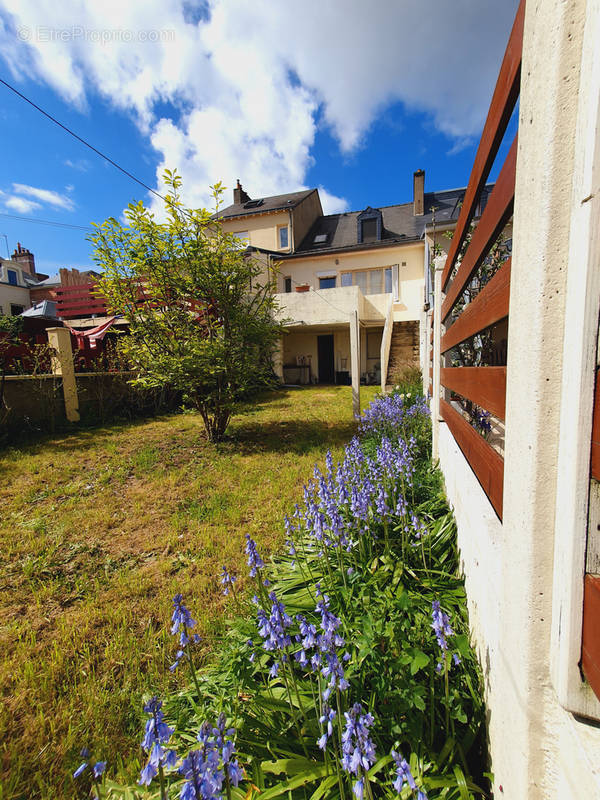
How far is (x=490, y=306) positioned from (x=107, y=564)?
3537mm

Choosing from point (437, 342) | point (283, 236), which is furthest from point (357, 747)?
point (283, 236)

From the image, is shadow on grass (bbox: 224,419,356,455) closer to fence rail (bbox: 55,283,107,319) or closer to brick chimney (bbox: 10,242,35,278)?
fence rail (bbox: 55,283,107,319)

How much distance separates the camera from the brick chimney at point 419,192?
18.6 meters

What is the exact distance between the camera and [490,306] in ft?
4.32

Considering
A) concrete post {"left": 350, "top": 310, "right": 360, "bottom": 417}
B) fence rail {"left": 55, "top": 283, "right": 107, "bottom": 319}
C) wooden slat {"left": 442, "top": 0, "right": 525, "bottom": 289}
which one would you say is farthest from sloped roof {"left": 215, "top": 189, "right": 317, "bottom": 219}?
wooden slat {"left": 442, "top": 0, "right": 525, "bottom": 289}

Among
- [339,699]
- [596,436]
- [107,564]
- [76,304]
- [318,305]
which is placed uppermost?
[76,304]

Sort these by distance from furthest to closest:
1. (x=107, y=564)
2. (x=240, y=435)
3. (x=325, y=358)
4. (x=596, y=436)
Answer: (x=325, y=358)
(x=240, y=435)
(x=107, y=564)
(x=596, y=436)

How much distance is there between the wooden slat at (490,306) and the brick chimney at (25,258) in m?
35.7

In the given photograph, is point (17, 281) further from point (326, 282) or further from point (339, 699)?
point (339, 699)

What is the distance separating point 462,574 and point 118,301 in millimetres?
6183

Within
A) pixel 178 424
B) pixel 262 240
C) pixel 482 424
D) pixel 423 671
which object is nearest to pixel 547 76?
pixel 423 671

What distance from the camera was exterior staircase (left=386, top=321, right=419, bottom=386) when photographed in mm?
13639

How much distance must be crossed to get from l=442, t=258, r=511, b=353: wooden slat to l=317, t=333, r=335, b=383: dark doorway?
16.8 metres

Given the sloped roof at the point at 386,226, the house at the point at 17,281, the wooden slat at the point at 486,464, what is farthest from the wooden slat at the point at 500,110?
the house at the point at 17,281
